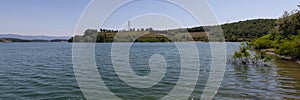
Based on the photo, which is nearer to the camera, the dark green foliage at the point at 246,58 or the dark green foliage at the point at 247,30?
the dark green foliage at the point at 246,58

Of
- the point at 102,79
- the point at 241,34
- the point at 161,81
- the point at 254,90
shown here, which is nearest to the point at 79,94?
the point at 102,79

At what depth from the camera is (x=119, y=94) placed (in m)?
15.9

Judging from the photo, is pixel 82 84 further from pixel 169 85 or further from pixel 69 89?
pixel 169 85

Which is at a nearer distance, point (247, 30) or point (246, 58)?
point (246, 58)

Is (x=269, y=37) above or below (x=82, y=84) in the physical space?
above

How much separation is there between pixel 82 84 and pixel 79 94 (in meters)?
3.24

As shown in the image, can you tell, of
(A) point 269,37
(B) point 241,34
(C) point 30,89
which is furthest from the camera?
(B) point 241,34

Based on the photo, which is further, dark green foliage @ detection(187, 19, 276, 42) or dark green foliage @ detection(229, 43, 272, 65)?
dark green foliage @ detection(187, 19, 276, 42)

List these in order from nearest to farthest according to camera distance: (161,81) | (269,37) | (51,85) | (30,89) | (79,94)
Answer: (79,94), (30,89), (51,85), (161,81), (269,37)

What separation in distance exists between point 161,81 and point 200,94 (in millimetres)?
5091

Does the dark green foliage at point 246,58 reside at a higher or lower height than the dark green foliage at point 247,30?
lower

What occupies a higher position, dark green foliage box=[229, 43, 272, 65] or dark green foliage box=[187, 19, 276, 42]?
dark green foliage box=[187, 19, 276, 42]

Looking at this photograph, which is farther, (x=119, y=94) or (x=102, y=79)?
(x=102, y=79)

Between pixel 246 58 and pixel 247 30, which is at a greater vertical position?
pixel 247 30
